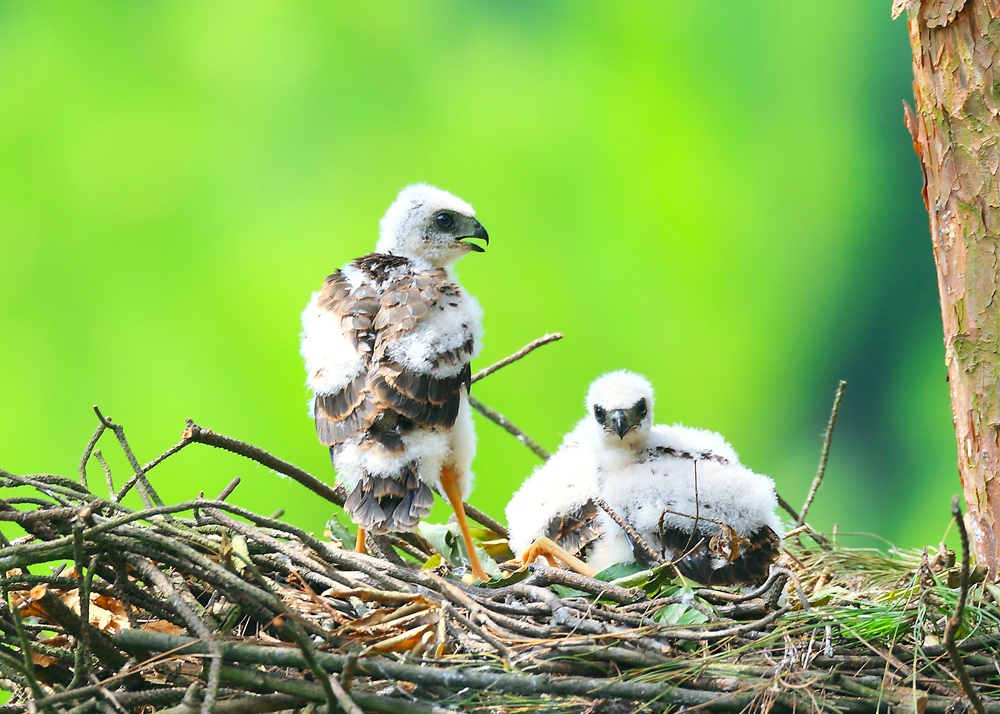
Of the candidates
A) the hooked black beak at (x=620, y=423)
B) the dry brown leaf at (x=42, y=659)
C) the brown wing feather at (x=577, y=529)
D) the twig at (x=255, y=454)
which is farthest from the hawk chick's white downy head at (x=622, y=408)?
the dry brown leaf at (x=42, y=659)

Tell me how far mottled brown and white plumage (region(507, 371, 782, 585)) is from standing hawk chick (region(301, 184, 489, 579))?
19 centimetres

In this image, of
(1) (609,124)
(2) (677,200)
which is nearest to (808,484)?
(2) (677,200)

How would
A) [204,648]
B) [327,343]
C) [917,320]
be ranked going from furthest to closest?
[917,320]
[327,343]
[204,648]

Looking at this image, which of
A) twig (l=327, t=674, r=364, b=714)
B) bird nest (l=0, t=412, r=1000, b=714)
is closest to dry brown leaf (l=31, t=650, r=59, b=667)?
bird nest (l=0, t=412, r=1000, b=714)

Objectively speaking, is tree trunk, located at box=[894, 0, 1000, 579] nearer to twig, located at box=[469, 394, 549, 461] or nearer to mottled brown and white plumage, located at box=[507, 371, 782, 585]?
mottled brown and white plumage, located at box=[507, 371, 782, 585]

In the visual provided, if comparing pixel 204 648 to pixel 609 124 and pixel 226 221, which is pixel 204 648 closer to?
pixel 226 221

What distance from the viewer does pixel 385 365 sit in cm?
189

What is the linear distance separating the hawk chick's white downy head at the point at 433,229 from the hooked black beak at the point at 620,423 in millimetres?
501

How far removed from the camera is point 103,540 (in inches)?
54.8

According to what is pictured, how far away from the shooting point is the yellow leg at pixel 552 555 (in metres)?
1.87

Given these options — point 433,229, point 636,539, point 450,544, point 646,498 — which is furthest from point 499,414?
point 636,539

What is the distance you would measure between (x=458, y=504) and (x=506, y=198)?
1.23 meters

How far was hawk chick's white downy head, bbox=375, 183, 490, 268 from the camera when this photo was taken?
7.32 feet

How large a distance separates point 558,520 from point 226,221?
158 cm
